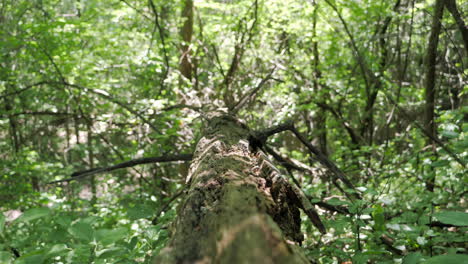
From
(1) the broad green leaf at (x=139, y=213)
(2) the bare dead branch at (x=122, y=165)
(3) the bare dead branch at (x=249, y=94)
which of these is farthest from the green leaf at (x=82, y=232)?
(3) the bare dead branch at (x=249, y=94)

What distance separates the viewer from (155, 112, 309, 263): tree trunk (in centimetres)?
84

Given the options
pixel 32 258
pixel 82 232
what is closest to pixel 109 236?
pixel 82 232

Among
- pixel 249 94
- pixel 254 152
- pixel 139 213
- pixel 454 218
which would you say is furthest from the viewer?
pixel 249 94

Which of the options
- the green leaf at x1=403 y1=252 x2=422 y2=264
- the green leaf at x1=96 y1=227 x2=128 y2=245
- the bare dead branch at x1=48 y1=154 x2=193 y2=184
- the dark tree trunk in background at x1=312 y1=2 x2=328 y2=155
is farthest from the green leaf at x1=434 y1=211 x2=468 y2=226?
the dark tree trunk in background at x1=312 y1=2 x2=328 y2=155

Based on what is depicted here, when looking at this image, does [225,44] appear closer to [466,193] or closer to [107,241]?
[466,193]

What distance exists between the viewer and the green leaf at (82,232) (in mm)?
1254

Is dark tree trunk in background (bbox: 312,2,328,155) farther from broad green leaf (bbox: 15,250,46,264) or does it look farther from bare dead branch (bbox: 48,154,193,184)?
broad green leaf (bbox: 15,250,46,264)

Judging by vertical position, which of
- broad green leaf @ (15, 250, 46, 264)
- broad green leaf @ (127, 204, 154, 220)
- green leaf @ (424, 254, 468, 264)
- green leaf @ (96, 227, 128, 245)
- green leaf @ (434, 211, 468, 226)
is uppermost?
green leaf @ (434, 211, 468, 226)

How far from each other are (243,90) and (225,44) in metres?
1.29

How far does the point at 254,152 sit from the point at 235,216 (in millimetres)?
958

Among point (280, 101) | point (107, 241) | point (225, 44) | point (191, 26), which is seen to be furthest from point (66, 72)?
point (107, 241)

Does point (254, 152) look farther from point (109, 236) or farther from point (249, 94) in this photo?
point (249, 94)

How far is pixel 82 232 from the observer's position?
1.28 meters

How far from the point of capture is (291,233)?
4.18 feet
